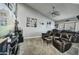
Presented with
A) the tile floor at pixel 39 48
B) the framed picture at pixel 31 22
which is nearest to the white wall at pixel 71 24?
the tile floor at pixel 39 48

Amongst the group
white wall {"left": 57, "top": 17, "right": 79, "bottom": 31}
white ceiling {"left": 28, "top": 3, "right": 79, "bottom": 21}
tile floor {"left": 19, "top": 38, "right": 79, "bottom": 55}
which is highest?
white ceiling {"left": 28, "top": 3, "right": 79, "bottom": 21}

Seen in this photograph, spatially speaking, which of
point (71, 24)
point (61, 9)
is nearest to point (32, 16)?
point (61, 9)

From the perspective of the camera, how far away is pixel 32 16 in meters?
2.07

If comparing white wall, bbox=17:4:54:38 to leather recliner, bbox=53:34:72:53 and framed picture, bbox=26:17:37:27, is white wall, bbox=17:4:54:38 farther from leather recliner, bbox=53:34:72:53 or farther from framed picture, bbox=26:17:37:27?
leather recliner, bbox=53:34:72:53

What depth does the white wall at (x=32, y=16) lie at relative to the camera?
204cm

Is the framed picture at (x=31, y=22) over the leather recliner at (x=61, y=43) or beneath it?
over

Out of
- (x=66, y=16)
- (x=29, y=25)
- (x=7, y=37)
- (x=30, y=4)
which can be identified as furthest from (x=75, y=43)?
(x=7, y=37)

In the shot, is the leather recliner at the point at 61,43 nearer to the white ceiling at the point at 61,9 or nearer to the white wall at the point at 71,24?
the white wall at the point at 71,24

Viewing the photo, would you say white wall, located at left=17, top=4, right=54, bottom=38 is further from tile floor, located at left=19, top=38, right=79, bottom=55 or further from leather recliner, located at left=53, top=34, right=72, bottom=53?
leather recliner, located at left=53, top=34, right=72, bottom=53

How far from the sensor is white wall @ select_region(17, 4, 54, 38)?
2041 millimetres

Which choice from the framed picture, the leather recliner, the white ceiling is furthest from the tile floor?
the white ceiling

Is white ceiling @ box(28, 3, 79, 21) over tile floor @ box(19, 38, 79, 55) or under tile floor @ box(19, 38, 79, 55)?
over

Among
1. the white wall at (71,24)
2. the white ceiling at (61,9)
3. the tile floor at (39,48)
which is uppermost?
the white ceiling at (61,9)

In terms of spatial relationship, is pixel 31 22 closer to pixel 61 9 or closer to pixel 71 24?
pixel 61 9
